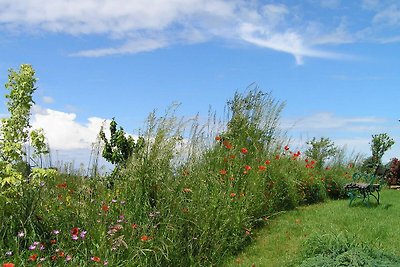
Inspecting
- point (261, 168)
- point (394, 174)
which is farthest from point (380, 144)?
point (261, 168)

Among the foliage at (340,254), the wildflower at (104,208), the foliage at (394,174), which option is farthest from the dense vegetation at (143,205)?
the foliage at (394,174)

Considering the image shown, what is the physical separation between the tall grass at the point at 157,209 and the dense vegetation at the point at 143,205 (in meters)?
0.01

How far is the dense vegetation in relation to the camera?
17.7 feet

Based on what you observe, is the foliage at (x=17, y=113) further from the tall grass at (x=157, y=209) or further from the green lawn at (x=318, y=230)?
the green lawn at (x=318, y=230)

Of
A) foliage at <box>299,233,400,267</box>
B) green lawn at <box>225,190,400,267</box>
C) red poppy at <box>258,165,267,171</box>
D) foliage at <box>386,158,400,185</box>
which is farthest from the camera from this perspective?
foliage at <box>386,158,400,185</box>

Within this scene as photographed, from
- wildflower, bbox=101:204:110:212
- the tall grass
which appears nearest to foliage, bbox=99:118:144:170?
the tall grass

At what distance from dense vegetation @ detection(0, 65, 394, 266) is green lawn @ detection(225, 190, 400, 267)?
0.27 metres

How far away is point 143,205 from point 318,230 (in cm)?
282

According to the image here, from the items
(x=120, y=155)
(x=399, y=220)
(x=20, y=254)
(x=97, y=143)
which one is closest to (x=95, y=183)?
(x=97, y=143)

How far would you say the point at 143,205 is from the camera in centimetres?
634

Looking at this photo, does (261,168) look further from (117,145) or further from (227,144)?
(117,145)

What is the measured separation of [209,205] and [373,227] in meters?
2.89

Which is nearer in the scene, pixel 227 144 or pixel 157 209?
pixel 157 209

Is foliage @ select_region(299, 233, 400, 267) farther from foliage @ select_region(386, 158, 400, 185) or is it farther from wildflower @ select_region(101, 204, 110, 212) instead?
foliage @ select_region(386, 158, 400, 185)
